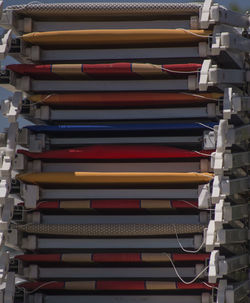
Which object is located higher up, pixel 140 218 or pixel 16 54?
pixel 16 54

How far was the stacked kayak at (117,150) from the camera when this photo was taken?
24.9ft

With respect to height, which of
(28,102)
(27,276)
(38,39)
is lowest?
(27,276)

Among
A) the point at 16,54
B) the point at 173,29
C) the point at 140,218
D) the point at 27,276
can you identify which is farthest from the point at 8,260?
the point at 173,29

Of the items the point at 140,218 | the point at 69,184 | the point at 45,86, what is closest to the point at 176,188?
the point at 140,218

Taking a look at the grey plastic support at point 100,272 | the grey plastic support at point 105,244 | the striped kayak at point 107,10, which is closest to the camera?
the striped kayak at point 107,10

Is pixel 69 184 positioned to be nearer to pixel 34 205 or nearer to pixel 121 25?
pixel 34 205

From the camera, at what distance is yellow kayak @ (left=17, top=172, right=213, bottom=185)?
754cm

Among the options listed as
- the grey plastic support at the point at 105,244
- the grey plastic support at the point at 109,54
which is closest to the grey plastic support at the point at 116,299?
the grey plastic support at the point at 105,244

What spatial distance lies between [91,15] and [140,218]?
186cm

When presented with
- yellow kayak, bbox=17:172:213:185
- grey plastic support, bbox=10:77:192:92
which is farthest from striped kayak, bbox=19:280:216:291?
grey plastic support, bbox=10:77:192:92

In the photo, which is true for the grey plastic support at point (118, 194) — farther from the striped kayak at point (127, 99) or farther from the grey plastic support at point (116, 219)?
the striped kayak at point (127, 99)

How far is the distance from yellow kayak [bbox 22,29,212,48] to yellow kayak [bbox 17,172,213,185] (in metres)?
1.17

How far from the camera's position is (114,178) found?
7598 millimetres

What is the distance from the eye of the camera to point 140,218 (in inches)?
305
